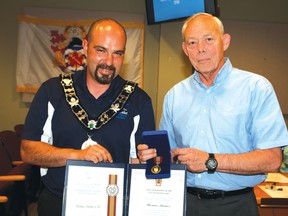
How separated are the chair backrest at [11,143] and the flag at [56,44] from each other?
4.72ft

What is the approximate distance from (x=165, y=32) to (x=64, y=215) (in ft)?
14.4

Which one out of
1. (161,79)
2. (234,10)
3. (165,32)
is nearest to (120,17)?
(165,32)

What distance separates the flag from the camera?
217 inches

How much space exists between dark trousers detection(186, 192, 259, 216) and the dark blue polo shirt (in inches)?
19.9

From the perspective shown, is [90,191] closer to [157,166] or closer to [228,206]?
[157,166]

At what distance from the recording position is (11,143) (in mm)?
4230

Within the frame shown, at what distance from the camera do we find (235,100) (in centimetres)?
191

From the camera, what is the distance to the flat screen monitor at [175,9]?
3.92 m

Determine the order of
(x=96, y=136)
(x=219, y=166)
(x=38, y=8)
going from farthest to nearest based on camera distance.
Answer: (x=38, y=8), (x=96, y=136), (x=219, y=166)

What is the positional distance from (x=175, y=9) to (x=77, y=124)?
3.04 meters

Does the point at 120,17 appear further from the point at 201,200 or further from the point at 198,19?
the point at 201,200

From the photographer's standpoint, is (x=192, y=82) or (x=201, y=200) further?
(x=192, y=82)

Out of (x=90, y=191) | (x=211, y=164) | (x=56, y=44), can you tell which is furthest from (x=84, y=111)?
(x=56, y=44)

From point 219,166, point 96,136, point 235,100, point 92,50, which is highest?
point 92,50
